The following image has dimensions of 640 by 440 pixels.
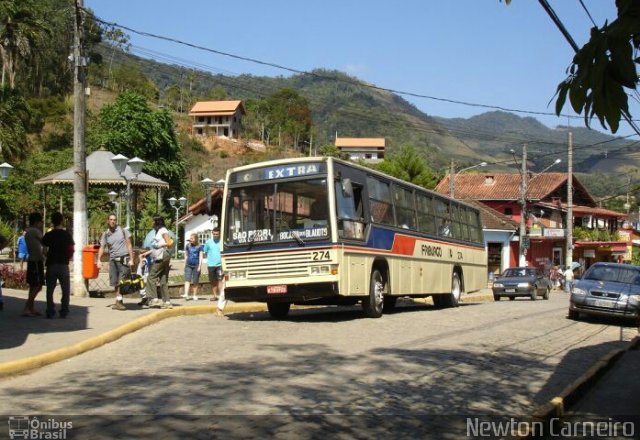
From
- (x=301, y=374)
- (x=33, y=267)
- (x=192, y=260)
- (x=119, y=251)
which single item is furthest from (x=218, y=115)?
(x=301, y=374)

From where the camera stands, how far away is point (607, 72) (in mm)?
3881

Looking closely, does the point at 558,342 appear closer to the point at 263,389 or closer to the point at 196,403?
the point at 263,389

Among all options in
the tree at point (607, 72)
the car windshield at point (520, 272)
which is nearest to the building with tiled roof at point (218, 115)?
the car windshield at point (520, 272)

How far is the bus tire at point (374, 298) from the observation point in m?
15.5

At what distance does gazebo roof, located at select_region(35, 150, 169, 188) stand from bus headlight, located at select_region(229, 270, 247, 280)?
863cm

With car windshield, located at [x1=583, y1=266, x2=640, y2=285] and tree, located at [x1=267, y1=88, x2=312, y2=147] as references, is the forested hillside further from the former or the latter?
car windshield, located at [x1=583, y1=266, x2=640, y2=285]

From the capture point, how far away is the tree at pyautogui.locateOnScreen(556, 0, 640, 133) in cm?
387

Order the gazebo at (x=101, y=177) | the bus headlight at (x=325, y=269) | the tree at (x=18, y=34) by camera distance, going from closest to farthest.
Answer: the bus headlight at (x=325, y=269), the gazebo at (x=101, y=177), the tree at (x=18, y=34)

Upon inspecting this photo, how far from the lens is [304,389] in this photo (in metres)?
7.59

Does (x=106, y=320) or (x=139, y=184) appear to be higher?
(x=139, y=184)

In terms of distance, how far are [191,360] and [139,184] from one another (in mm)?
15038

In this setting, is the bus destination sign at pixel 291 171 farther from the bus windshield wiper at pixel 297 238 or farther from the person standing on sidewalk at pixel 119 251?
the person standing on sidewalk at pixel 119 251

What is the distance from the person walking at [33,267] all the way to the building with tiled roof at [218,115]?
123 m

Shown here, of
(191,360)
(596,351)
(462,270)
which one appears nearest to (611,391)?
(596,351)
